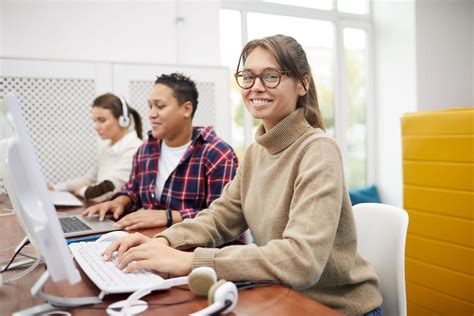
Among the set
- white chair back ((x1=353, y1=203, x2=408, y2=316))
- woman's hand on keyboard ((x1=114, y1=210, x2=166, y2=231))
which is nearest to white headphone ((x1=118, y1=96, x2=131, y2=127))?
woman's hand on keyboard ((x1=114, y1=210, x2=166, y2=231))

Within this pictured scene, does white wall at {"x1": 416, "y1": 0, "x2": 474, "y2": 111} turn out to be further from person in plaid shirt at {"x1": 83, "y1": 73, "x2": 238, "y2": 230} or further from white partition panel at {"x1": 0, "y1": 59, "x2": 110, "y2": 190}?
white partition panel at {"x1": 0, "y1": 59, "x2": 110, "y2": 190}

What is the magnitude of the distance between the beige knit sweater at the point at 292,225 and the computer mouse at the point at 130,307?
5.6 inches

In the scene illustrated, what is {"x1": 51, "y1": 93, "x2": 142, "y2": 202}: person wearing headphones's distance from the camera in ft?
7.44

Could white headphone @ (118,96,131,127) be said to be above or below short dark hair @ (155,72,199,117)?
below

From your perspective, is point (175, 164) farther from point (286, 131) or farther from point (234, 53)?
point (234, 53)

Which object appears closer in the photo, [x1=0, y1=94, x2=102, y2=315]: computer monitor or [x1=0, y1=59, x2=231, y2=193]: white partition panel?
[x1=0, y1=94, x2=102, y2=315]: computer monitor

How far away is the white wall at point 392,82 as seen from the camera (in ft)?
12.7

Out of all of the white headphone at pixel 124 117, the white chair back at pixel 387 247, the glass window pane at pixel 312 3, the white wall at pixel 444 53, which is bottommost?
the white chair back at pixel 387 247

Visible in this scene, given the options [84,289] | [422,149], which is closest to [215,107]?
[422,149]

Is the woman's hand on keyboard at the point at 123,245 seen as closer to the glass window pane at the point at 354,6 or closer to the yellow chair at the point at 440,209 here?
the yellow chair at the point at 440,209

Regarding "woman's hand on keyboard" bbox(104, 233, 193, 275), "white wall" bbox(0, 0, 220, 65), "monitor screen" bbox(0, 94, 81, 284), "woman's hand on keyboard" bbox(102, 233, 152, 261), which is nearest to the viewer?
"monitor screen" bbox(0, 94, 81, 284)

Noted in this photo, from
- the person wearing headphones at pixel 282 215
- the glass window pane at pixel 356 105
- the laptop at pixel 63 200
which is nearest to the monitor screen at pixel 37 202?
the person wearing headphones at pixel 282 215

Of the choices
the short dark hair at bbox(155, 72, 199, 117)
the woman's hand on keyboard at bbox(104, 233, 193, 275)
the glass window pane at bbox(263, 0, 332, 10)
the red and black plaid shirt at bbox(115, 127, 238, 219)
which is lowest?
the woman's hand on keyboard at bbox(104, 233, 193, 275)

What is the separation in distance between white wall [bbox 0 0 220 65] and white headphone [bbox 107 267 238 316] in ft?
7.77
